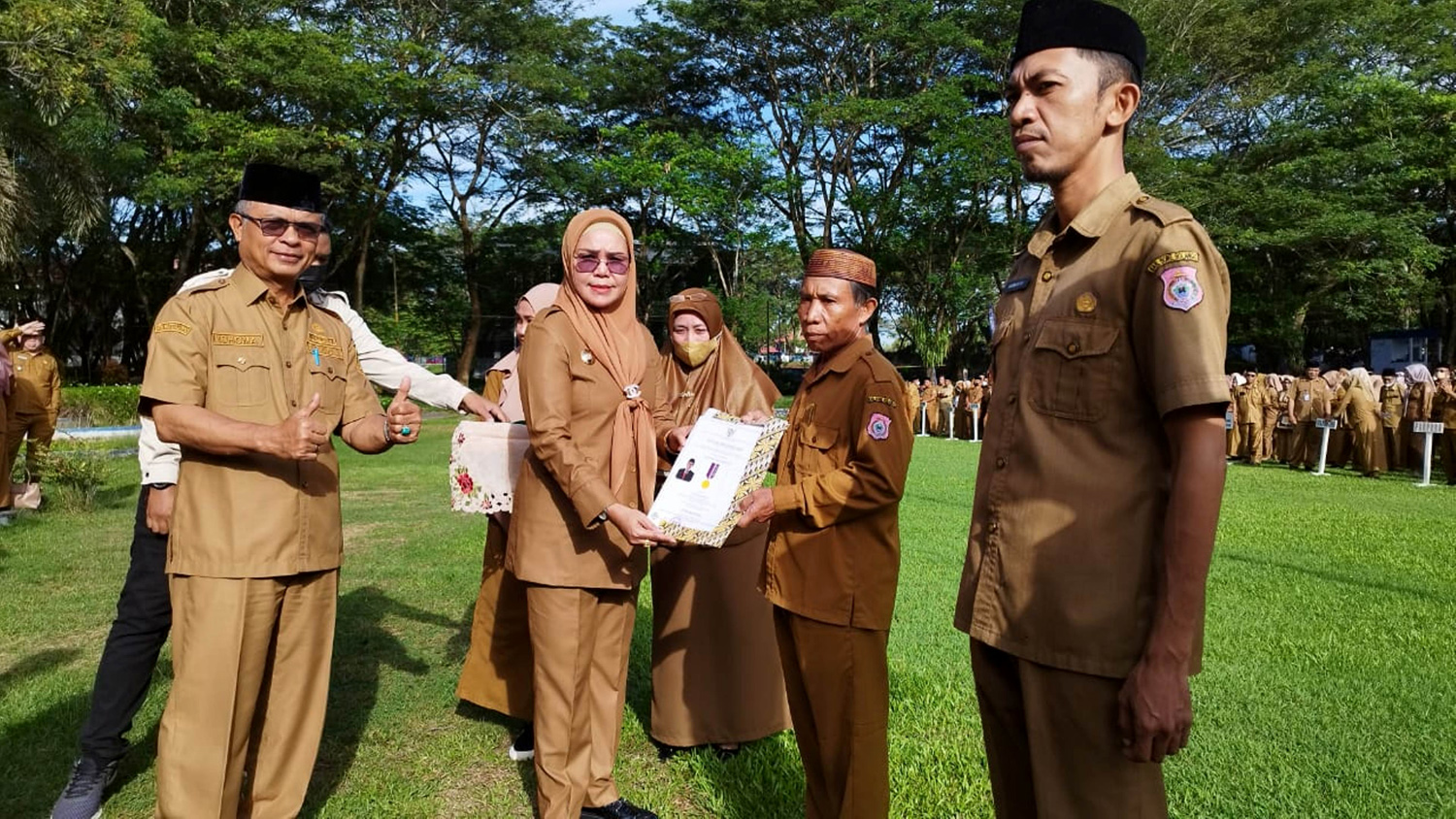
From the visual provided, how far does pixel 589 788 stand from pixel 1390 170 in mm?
29022

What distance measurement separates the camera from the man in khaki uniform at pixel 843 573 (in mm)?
2730

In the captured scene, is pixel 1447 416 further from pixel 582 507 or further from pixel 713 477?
pixel 582 507

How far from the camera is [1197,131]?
28797mm

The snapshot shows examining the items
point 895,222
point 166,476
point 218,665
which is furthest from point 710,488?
point 895,222

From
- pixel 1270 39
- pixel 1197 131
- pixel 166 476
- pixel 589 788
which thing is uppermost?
pixel 1270 39

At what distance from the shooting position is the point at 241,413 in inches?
105

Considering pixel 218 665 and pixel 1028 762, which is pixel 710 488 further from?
pixel 218 665

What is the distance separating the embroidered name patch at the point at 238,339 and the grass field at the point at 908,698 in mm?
1879

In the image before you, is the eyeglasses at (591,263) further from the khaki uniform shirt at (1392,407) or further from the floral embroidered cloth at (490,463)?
the khaki uniform shirt at (1392,407)

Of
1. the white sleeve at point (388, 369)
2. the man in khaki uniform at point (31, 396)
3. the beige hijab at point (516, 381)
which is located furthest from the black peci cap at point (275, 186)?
the man in khaki uniform at point (31, 396)

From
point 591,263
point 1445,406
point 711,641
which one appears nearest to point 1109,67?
point 591,263

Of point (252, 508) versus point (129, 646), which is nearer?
point (252, 508)

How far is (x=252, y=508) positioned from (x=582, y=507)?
994mm

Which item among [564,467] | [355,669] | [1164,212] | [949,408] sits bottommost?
[355,669]
